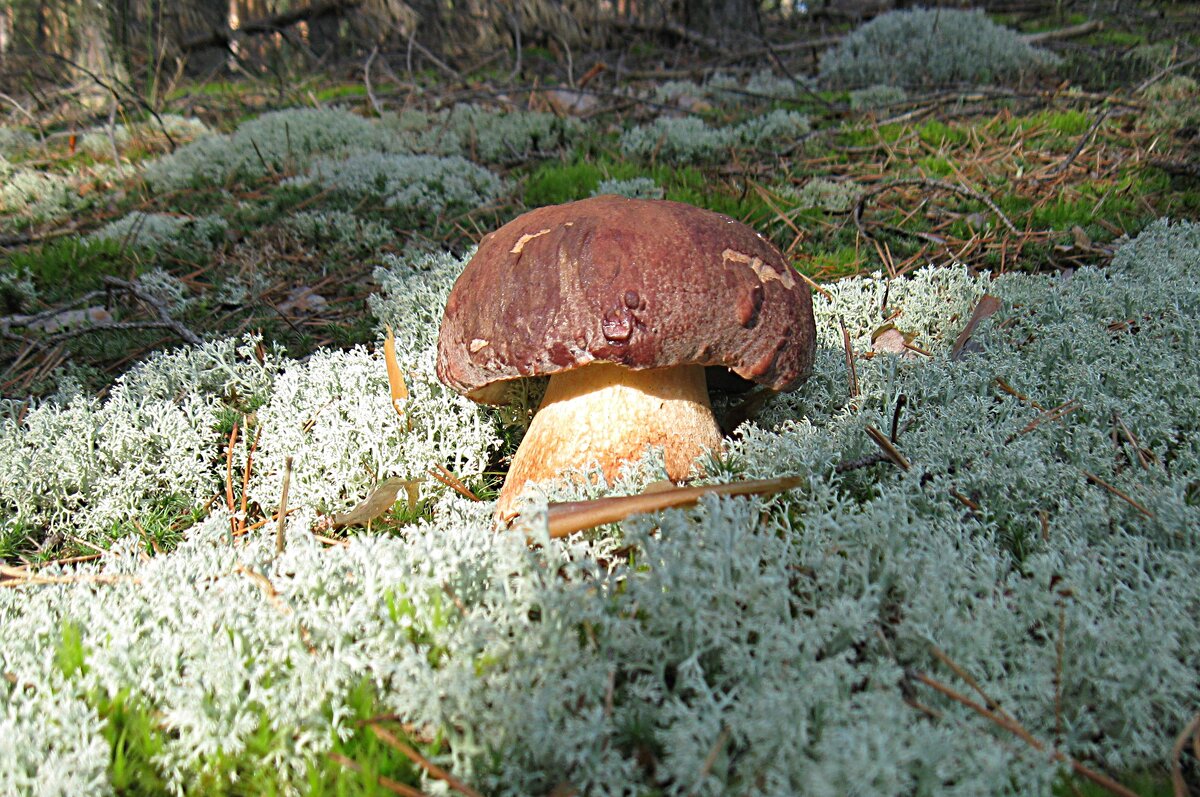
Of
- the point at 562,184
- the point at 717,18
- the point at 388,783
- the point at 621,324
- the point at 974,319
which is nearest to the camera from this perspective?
the point at 388,783

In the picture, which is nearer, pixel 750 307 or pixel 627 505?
pixel 627 505

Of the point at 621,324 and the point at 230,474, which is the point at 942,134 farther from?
the point at 230,474

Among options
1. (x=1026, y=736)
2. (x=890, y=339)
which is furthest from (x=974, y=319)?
(x=1026, y=736)

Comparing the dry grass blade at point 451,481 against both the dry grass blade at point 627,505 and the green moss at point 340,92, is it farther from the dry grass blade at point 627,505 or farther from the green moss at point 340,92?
the green moss at point 340,92

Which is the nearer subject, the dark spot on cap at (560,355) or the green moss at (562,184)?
the dark spot on cap at (560,355)

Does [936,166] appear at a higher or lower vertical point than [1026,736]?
higher

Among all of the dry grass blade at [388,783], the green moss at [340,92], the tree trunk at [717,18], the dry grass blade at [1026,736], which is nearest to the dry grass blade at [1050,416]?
the dry grass blade at [1026,736]
